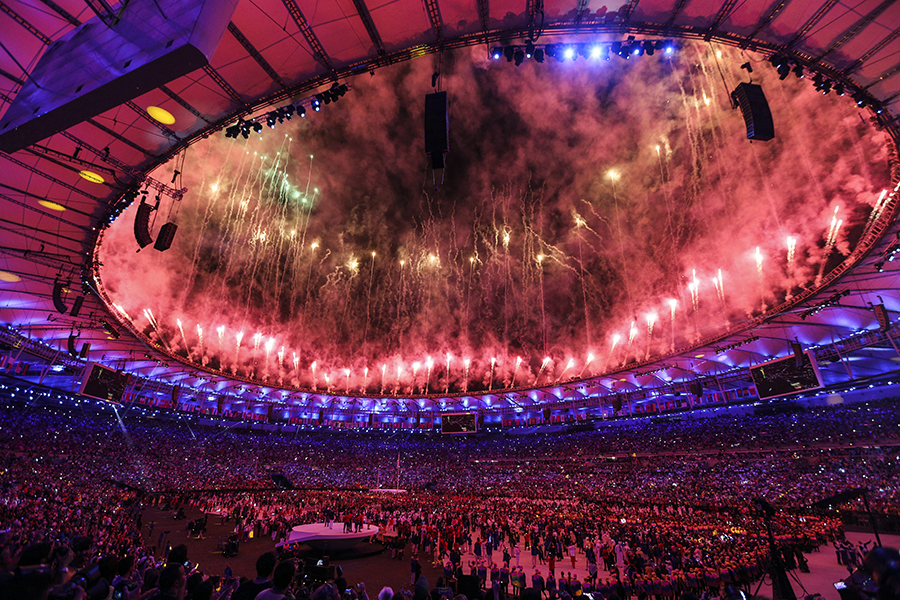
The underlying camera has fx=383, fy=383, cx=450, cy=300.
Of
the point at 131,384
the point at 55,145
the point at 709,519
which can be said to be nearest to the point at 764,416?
the point at 709,519

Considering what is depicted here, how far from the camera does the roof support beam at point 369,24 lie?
10.4 meters

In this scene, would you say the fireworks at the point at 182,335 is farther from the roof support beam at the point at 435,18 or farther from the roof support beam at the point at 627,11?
the roof support beam at the point at 627,11

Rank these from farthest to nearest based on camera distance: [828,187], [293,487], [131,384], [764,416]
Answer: [293,487], [764,416], [131,384], [828,187]

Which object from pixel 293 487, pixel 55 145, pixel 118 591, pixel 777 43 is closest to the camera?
pixel 118 591

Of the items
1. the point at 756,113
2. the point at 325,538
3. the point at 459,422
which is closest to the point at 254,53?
the point at 756,113

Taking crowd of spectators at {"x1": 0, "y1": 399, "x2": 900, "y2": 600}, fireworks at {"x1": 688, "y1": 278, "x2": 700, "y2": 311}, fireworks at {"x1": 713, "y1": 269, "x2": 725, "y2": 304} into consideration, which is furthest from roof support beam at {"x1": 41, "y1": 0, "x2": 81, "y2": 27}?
fireworks at {"x1": 688, "y1": 278, "x2": 700, "y2": 311}

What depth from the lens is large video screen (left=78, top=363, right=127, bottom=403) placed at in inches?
977

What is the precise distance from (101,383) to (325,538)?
800 inches

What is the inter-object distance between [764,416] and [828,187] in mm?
35141

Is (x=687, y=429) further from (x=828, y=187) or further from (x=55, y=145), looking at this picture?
(x=55, y=145)

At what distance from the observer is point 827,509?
27.2 meters

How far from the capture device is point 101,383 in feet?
84.9

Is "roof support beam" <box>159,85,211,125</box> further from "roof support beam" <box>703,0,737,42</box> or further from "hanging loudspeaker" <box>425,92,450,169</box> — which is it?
"roof support beam" <box>703,0,737,42</box>

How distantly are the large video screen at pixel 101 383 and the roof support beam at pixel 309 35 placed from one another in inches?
1021
